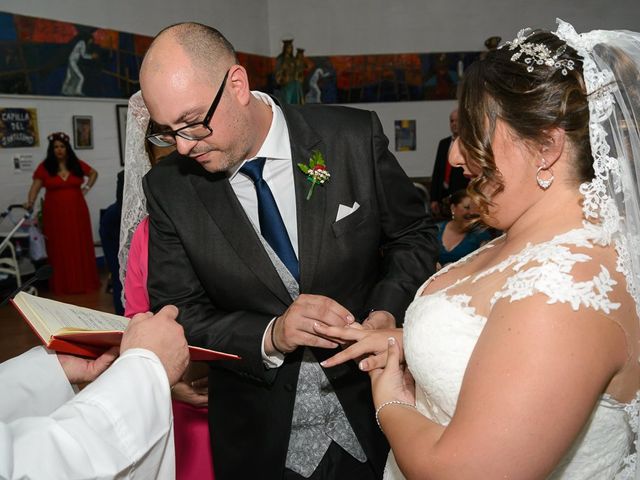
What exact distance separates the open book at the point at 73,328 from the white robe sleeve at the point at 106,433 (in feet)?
0.41

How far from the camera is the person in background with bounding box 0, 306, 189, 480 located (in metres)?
1.25

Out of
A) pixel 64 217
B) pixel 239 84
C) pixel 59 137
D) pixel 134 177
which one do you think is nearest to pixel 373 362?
pixel 239 84

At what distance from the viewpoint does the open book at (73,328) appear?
1475 mm

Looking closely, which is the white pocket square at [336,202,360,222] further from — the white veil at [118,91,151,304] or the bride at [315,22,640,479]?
the white veil at [118,91,151,304]

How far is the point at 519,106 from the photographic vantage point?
52.3 inches

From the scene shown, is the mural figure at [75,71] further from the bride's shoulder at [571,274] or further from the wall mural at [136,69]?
the bride's shoulder at [571,274]

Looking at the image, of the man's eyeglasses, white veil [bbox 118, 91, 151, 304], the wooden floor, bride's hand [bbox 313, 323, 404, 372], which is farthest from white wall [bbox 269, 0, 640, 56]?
bride's hand [bbox 313, 323, 404, 372]

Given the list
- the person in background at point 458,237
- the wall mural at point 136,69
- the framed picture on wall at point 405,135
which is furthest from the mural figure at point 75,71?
the person in background at point 458,237

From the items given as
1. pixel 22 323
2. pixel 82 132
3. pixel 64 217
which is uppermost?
pixel 82 132

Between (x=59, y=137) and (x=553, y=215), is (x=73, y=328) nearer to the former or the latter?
(x=553, y=215)

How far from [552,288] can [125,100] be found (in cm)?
1081

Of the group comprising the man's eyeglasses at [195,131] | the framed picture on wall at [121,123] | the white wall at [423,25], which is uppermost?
the white wall at [423,25]

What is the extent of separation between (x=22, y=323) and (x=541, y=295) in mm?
7299

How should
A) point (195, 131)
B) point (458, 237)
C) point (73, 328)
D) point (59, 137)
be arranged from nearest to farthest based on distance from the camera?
point (73, 328), point (195, 131), point (458, 237), point (59, 137)
